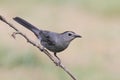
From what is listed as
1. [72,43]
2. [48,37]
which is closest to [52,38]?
[48,37]

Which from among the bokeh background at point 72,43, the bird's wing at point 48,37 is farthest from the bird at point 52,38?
the bokeh background at point 72,43

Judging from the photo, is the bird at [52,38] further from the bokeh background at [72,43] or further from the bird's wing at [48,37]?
the bokeh background at [72,43]

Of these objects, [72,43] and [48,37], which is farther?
[72,43]

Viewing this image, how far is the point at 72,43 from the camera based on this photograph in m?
11.3

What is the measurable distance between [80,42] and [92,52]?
0.52m

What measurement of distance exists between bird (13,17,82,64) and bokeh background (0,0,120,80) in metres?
1.21

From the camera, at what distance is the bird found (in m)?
5.40

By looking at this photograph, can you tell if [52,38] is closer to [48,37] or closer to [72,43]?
[48,37]

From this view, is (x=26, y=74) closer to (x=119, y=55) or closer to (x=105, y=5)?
(x=119, y=55)

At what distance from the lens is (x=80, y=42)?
11.5 metres

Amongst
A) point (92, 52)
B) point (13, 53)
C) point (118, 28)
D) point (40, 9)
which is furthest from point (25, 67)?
point (40, 9)

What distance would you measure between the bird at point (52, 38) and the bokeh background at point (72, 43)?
1209 millimetres

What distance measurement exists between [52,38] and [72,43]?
5.64 metres

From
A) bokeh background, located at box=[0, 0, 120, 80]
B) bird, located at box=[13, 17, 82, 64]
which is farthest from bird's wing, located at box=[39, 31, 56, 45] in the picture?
bokeh background, located at box=[0, 0, 120, 80]
